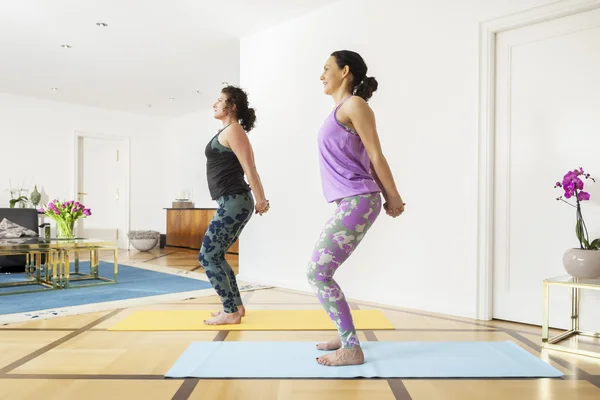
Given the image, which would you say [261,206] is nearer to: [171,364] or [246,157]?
[246,157]

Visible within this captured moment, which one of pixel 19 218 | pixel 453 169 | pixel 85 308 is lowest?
pixel 85 308

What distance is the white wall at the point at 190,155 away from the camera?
8.85m

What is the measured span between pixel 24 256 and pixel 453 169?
4.65 metres

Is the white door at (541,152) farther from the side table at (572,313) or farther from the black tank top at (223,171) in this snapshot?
the black tank top at (223,171)

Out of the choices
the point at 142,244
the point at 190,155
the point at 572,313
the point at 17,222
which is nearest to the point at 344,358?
the point at 572,313

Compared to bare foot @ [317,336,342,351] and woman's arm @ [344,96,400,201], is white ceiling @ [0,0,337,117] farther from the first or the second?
bare foot @ [317,336,342,351]

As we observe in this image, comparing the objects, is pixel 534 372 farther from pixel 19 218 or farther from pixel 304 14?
pixel 19 218

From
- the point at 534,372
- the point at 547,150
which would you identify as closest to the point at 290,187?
the point at 547,150

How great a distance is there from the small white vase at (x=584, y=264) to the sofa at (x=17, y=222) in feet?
17.5

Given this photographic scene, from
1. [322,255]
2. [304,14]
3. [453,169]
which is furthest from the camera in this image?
[304,14]

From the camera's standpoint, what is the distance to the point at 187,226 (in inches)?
339

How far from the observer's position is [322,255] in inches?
82.3

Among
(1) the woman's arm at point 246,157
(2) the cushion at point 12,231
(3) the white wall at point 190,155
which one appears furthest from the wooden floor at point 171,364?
(3) the white wall at point 190,155

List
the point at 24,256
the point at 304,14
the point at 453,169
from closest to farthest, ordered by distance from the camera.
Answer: the point at 453,169 < the point at 304,14 < the point at 24,256
